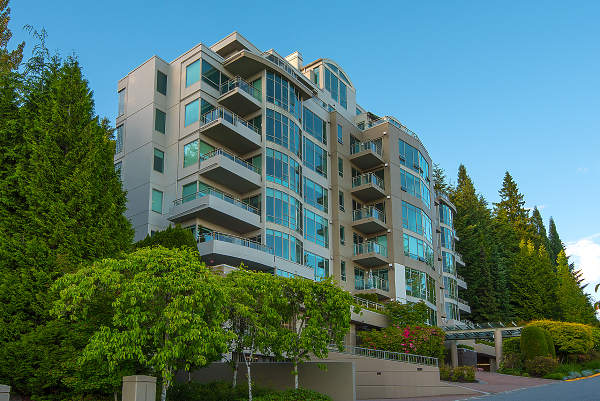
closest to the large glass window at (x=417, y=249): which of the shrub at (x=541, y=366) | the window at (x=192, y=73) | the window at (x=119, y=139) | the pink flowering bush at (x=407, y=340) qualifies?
the shrub at (x=541, y=366)

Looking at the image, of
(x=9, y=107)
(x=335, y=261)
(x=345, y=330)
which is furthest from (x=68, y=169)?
(x=335, y=261)

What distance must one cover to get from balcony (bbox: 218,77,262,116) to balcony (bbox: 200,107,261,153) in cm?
130

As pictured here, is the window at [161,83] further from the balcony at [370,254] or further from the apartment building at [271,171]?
the balcony at [370,254]

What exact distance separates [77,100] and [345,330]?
45.1 ft

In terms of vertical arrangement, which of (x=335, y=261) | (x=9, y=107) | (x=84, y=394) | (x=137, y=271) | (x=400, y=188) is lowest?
(x=84, y=394)

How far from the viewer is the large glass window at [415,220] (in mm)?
45500

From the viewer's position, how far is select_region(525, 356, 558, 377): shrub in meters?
37.0

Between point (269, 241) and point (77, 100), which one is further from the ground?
point (77, 100)

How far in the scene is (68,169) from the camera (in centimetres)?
1895

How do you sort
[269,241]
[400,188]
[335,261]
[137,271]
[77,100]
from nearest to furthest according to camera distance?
[137,271] → [77,100] → [269,241] → [335,261] → [400,188]

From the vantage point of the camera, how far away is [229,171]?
3259cm

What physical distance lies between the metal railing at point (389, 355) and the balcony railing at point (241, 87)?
17751 millimetres

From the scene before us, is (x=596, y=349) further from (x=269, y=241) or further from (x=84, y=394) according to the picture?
(x=84, y=394)

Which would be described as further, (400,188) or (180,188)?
(400,188)
